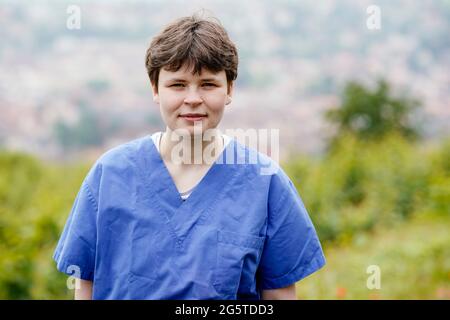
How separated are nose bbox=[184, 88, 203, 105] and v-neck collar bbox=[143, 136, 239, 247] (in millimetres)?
249

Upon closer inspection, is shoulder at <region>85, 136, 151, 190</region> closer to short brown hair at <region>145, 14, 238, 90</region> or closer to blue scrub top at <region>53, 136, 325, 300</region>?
blue scrub top at <region>53, 136, 325, 300</region>

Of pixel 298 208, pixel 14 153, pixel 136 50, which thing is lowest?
pixel 298 208

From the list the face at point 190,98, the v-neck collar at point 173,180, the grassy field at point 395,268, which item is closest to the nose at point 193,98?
the face at point 190,98

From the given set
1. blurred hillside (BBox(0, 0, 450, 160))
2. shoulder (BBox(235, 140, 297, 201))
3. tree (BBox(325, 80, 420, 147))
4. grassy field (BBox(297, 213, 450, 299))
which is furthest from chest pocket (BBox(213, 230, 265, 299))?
blurred hillside (BBox(0, 0, 450, 160))

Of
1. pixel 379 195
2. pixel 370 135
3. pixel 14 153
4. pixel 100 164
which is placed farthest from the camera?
pixel 14 153

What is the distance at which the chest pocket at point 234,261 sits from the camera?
A: 1.76 m

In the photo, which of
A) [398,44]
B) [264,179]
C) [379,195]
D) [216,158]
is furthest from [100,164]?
[398,44]

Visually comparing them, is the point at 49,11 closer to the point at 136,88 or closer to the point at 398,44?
the point at 136,88

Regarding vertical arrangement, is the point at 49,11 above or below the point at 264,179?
above

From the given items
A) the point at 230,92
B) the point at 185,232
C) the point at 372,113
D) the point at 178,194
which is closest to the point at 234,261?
the point at 185,232

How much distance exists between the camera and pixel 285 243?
1895 mm

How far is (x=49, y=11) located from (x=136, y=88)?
6704mm

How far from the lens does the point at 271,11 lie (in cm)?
3600

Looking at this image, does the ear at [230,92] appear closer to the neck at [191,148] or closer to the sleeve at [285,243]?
the neck at [191,148]
